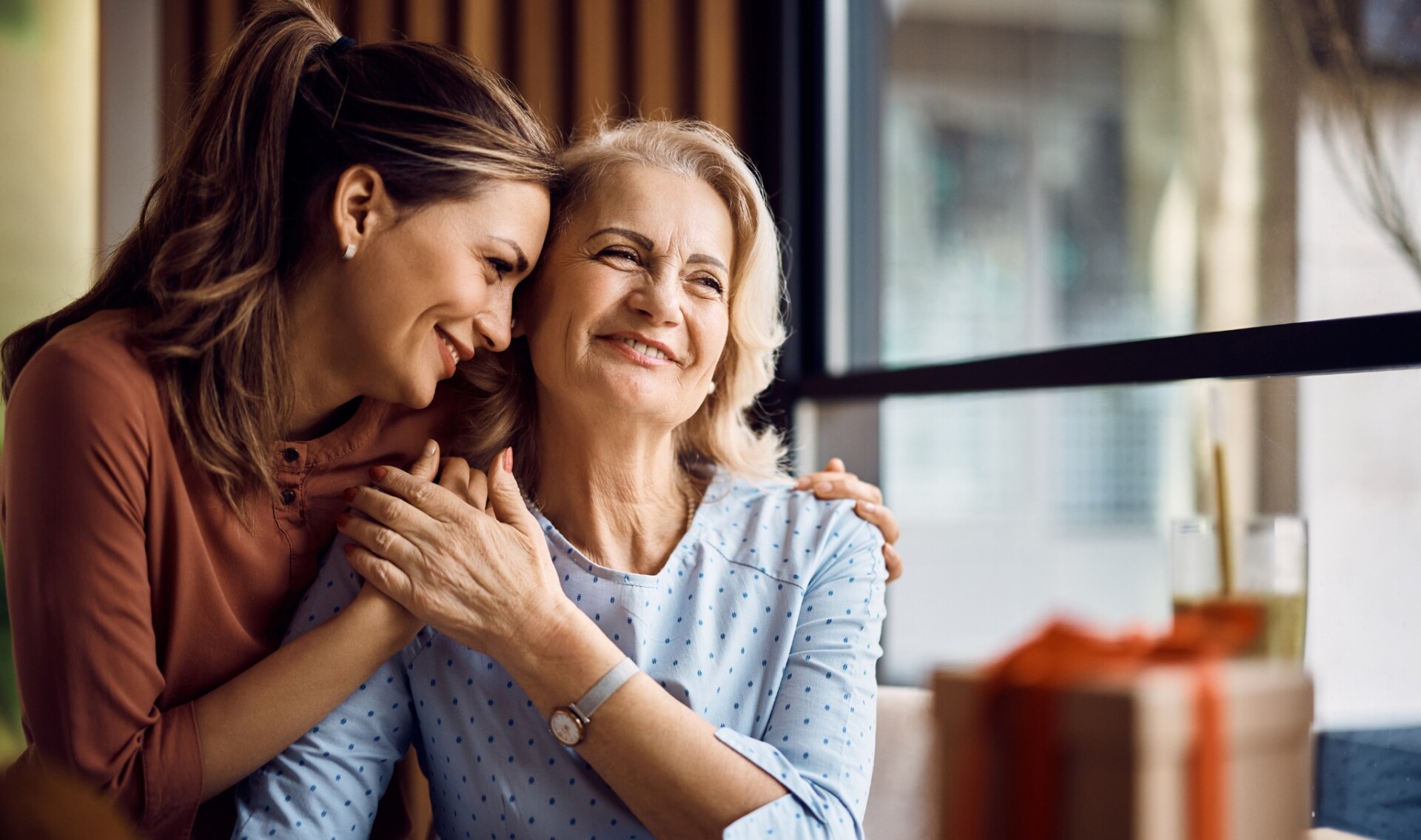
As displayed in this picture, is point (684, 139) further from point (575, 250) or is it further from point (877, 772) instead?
point (877, 772)

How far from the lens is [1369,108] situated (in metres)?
2.14

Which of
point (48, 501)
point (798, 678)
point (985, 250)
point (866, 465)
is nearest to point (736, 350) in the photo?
point (798, 678)

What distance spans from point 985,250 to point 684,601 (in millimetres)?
5559

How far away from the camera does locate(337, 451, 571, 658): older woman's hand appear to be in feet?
4.24

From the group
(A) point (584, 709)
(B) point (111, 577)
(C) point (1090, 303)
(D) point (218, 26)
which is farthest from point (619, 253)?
(C) point (1090, 303)

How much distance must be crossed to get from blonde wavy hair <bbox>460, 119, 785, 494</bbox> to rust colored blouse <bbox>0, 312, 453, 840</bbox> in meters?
0.41

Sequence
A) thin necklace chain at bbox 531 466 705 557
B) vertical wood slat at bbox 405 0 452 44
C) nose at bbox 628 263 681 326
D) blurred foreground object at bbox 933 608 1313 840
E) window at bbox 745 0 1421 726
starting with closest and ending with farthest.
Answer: blurred foreground object at bbox 933 608 1313 840 < nose at bbox 628 263 681 326 < thin necklace chain at bbox 531 466 705 557 < window at bbox 745 0 1421 726 < vertical wood slat at bbox 405 0 452 44

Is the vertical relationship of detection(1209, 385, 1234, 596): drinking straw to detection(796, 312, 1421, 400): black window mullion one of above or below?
below

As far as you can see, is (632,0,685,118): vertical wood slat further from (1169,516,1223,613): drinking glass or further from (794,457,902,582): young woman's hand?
(1169,516,1223,613): drinking glass

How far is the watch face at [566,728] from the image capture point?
1253 mm

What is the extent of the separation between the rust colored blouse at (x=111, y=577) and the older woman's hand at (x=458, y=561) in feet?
0.64

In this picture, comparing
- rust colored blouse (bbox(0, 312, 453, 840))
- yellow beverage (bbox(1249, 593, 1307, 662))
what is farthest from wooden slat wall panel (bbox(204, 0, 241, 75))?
yellow beverage (bbox(1249, 593, 1307, 662))

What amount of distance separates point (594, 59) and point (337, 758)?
1.95 metres

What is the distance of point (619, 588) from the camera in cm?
147
